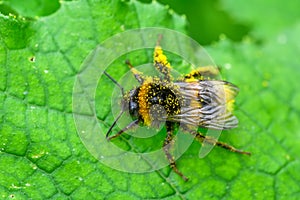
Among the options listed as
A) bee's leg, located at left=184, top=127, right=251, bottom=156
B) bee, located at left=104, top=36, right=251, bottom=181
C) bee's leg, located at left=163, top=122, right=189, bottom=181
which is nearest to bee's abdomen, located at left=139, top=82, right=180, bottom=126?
bee, located at left=104, top=36, right=251, bottom=181

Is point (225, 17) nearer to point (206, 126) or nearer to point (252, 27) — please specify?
point (252, 27)

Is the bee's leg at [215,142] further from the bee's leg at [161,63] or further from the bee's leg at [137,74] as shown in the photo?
the bee's leg at [137,74]

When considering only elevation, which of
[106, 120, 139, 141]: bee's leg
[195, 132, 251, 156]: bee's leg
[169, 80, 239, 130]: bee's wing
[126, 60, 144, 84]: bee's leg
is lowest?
[195, 132, 251, 156]: bee's leg

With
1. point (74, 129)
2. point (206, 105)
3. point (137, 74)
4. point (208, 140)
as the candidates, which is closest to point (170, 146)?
point (208, 140)

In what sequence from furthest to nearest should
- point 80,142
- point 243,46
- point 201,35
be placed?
point 201,35 → point 243,46 → point 80,142

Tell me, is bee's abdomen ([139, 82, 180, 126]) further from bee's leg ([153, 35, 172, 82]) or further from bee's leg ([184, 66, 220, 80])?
bee's leg ([184, 66, 220, 80])

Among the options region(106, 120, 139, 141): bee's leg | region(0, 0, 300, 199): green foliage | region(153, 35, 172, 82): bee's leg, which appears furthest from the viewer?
region(153, 35, 172, 82): bee's leg

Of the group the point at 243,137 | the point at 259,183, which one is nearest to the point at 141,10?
the point at 243,137
